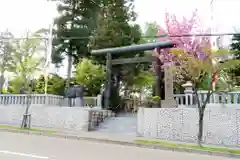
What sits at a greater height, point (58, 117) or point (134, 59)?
point (134, 59)

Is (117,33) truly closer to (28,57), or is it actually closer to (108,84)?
(108,84)

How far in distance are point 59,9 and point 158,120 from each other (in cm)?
1623

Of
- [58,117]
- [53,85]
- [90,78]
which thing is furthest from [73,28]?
[58,117]

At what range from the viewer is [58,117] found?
13891mm

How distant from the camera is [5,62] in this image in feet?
Answer: 74.7

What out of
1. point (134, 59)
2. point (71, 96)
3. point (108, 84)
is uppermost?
point (134, 59)

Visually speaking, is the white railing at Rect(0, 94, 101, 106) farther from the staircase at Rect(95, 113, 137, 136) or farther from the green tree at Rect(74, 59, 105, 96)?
the green tree at Rect(74, 59, 105, 96)

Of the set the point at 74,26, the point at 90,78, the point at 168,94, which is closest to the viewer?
the point at 168,94

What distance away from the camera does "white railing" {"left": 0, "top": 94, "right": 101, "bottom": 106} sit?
14703 millimetres

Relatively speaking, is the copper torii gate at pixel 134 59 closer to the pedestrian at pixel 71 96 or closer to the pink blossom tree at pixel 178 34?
the pink blossom tree at pixel 178 34

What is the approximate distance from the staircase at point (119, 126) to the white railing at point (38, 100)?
262 cm

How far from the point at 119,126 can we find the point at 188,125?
3.73 m

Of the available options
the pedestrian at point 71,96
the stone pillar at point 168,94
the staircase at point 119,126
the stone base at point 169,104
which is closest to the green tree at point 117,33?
the pedestrian at point 71,96

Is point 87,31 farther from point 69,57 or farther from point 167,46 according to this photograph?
point 167,46
